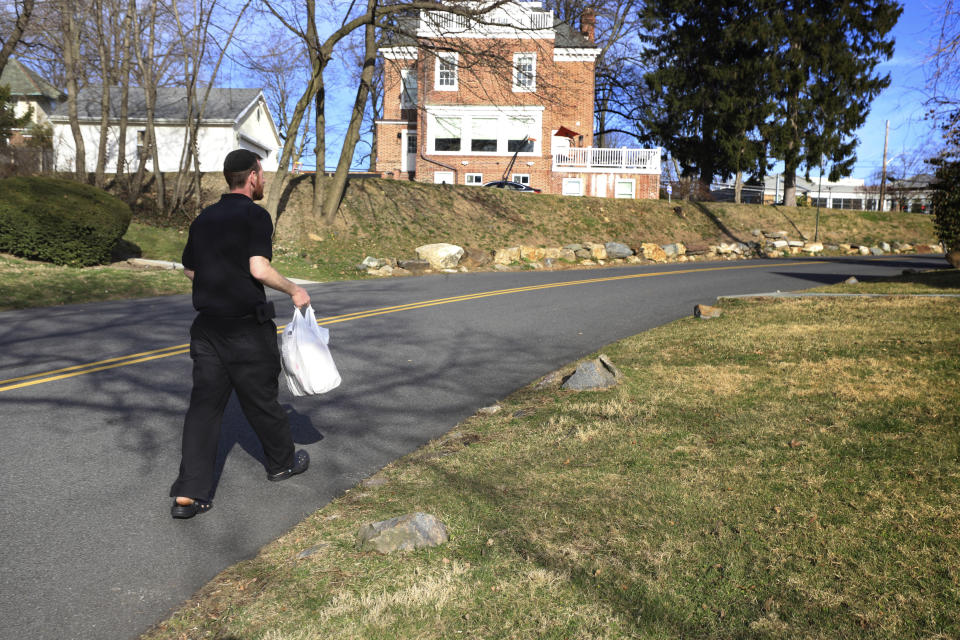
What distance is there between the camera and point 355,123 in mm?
24344

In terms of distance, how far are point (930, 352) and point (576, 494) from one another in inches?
221

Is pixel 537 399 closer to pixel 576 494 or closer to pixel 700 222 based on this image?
pixel 576 494

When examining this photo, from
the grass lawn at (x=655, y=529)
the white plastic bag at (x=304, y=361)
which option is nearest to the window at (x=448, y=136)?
the grass lawn at (x=655, y=529)

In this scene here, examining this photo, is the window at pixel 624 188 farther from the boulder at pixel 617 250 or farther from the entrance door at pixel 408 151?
the entrance door at pixel 408 151

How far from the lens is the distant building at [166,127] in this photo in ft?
125

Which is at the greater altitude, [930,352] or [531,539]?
[930,352]

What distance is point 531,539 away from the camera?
3951mm

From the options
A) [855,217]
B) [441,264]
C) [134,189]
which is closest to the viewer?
[441,264]

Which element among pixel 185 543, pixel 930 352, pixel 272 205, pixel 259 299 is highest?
pixel 272 205

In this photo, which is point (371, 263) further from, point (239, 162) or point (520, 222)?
point (239, 162)

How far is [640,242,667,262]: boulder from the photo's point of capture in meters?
27.8

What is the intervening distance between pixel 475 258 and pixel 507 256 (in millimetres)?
1174

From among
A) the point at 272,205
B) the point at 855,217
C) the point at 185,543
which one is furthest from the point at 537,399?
the point at 855,217

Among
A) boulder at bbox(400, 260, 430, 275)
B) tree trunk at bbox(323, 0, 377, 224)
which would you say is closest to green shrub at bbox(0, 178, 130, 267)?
boulder at bbox(400, 260, 430, 275)
